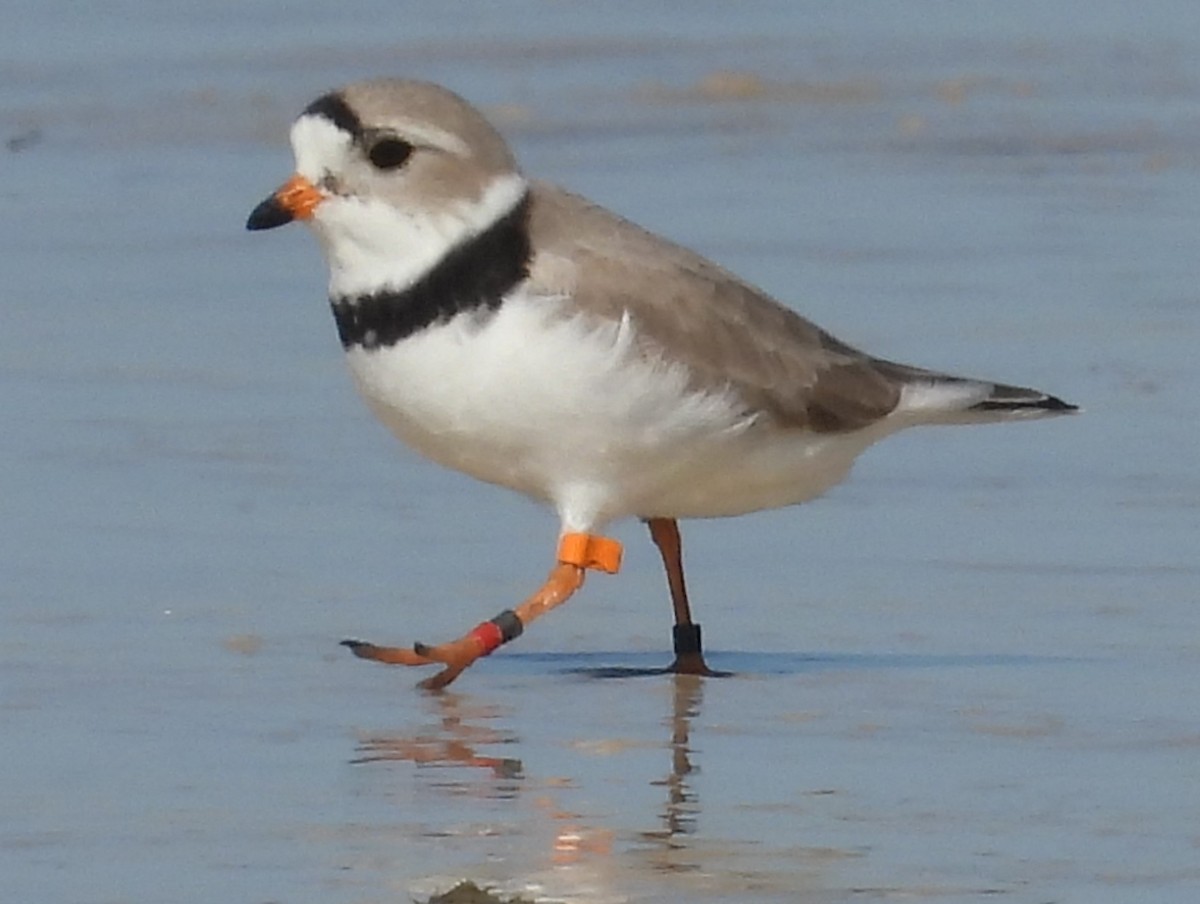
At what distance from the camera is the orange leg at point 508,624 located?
19.5 ft

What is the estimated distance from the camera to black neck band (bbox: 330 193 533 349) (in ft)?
19.6

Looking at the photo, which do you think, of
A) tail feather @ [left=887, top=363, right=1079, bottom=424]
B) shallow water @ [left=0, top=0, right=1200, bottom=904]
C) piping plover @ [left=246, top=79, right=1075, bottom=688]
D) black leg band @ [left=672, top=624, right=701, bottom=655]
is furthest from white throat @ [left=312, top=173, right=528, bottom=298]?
tail feather @ [left=887, top=363, right=1079, bottom=424]

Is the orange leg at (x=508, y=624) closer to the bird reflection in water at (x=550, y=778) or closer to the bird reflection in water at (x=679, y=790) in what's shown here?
the bird reflection in water at (x=550, y=778)

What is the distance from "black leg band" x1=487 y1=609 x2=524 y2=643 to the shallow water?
0.11m

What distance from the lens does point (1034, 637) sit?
632cm

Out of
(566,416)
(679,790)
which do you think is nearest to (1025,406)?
(566,416)

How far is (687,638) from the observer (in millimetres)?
6316

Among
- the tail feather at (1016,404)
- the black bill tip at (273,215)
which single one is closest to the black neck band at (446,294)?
the black bill tip at (273,215)

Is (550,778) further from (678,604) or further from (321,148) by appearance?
(321,148)

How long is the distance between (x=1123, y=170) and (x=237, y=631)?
521 centimetres

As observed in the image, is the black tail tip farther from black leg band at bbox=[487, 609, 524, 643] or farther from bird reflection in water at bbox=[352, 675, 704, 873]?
black leg band at bbox=[487, 609, 524, 643]

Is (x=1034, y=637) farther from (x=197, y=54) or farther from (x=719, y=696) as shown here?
(x=197, y=54)

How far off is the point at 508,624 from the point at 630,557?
1.09 metres

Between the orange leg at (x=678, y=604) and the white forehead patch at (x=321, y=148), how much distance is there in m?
0.95
